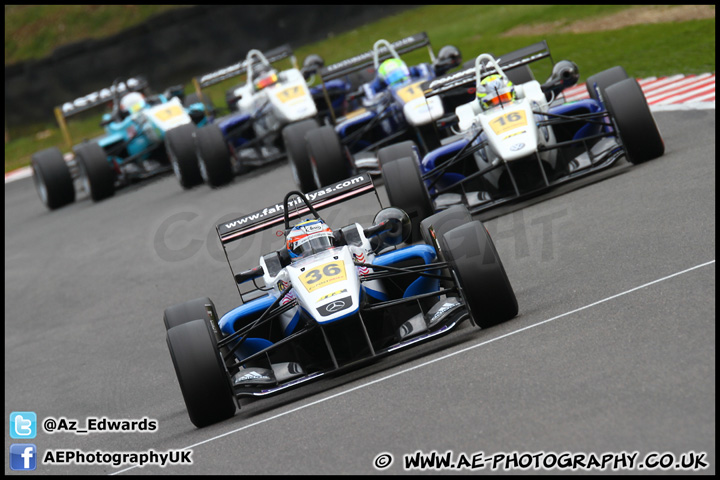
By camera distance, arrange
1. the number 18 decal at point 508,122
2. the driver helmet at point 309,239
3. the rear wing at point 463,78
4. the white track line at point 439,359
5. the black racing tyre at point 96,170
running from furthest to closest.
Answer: the black racing tyre at point 96,170 → the rear wing at point 463,78 → the number 18 decal at point 508,122 → the driver helmet at point 309,239 → the white track line at point 439,359

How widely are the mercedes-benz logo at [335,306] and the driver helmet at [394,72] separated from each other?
8556 millimetres

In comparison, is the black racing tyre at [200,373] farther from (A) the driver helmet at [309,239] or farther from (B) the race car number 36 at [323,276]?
(A) the driver helmet at [309,239]

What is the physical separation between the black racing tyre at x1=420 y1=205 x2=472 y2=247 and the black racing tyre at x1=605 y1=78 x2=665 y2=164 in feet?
10.2

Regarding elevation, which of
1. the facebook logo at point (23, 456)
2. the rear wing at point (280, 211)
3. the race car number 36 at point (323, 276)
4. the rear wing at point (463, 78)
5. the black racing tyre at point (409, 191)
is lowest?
the facebook logo at point (23, 456)

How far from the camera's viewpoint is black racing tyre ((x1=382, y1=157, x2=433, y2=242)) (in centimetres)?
1091

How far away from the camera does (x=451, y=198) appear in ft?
38.0

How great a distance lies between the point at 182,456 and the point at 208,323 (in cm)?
112

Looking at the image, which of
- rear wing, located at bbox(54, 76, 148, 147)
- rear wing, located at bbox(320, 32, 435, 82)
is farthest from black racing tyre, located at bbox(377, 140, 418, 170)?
rear wing, located at bbox(54, 76, 148, 147)

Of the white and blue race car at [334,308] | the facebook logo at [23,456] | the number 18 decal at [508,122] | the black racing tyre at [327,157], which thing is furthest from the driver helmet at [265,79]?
the facebook logo at [23,456]

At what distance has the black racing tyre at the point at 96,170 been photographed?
19688mm

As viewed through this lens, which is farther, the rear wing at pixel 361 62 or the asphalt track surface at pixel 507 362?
the rear wing at pixel 361 62

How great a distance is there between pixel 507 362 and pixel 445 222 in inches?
A: 76.0

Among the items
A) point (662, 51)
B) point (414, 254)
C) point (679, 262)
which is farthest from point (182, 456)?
point (662, 51)

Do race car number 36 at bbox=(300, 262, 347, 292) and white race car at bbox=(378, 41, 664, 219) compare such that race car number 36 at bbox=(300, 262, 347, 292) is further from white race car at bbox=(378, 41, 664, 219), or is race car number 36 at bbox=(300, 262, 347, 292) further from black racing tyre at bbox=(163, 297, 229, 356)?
white race car at bbox=(378, 41, 664, 219)
